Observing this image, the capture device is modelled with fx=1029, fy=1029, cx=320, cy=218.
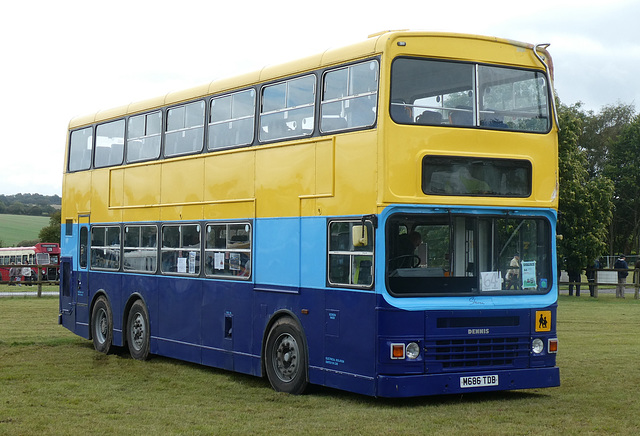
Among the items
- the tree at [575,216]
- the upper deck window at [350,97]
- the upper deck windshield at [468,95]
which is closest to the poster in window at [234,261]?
the upper deck window at [350,97]

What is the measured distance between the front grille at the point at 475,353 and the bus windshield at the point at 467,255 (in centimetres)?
60

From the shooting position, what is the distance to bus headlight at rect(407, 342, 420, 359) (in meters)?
12.0

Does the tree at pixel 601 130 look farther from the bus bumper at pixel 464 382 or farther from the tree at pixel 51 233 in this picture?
the bus bumper at pixel 464 382

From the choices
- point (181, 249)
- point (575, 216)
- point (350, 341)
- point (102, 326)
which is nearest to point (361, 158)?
point (350, 341)

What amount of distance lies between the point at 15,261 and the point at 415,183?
213 feet

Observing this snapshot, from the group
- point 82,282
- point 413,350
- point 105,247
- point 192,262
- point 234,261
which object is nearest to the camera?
point 413,350

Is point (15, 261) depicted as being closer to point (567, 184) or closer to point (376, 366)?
point (567, 184)

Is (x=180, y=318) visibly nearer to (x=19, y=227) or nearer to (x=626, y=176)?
(x=626, y=176)

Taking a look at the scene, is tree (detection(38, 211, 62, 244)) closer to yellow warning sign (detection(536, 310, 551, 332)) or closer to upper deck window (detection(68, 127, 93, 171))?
upper deck window (detection(68, 127, 93, 171))

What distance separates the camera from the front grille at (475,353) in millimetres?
12188

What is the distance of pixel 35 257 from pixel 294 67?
197 ft

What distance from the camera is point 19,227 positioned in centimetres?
11825

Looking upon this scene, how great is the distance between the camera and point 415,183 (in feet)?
39.9

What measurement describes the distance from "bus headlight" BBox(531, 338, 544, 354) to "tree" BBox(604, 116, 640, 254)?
210 feet
